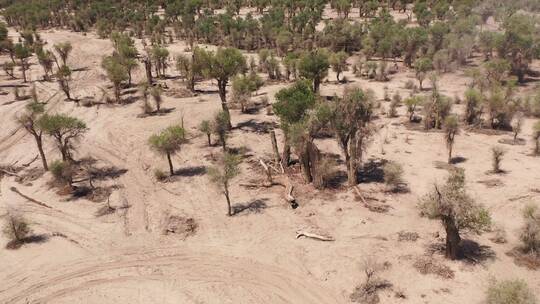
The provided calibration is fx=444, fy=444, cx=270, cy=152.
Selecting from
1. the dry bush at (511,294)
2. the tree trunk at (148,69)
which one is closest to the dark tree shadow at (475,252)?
the dry bush at (511,294)

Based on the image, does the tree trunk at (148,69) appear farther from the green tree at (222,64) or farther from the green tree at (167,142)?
the green tree at (167,142)

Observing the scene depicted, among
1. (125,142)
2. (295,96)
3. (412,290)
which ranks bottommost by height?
(412,290)

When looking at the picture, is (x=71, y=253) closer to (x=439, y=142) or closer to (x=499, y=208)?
(x=499, y=208)

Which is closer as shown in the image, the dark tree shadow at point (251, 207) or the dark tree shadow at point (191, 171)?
the dark tree shadow at point (251, 207)

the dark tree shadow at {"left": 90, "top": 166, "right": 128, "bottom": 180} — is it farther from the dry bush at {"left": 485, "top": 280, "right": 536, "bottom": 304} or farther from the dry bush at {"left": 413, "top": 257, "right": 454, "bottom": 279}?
the dry bush at {"left": 485, "top": 280, "right": 536, "bottom": 304}

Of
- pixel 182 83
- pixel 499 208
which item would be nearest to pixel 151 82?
pixel 182 83

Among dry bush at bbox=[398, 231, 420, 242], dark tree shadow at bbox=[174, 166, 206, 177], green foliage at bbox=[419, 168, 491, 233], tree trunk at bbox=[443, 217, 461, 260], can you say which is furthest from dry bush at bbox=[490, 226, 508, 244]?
dark tree shadow at bbox=[174, 166, 206, 177]
